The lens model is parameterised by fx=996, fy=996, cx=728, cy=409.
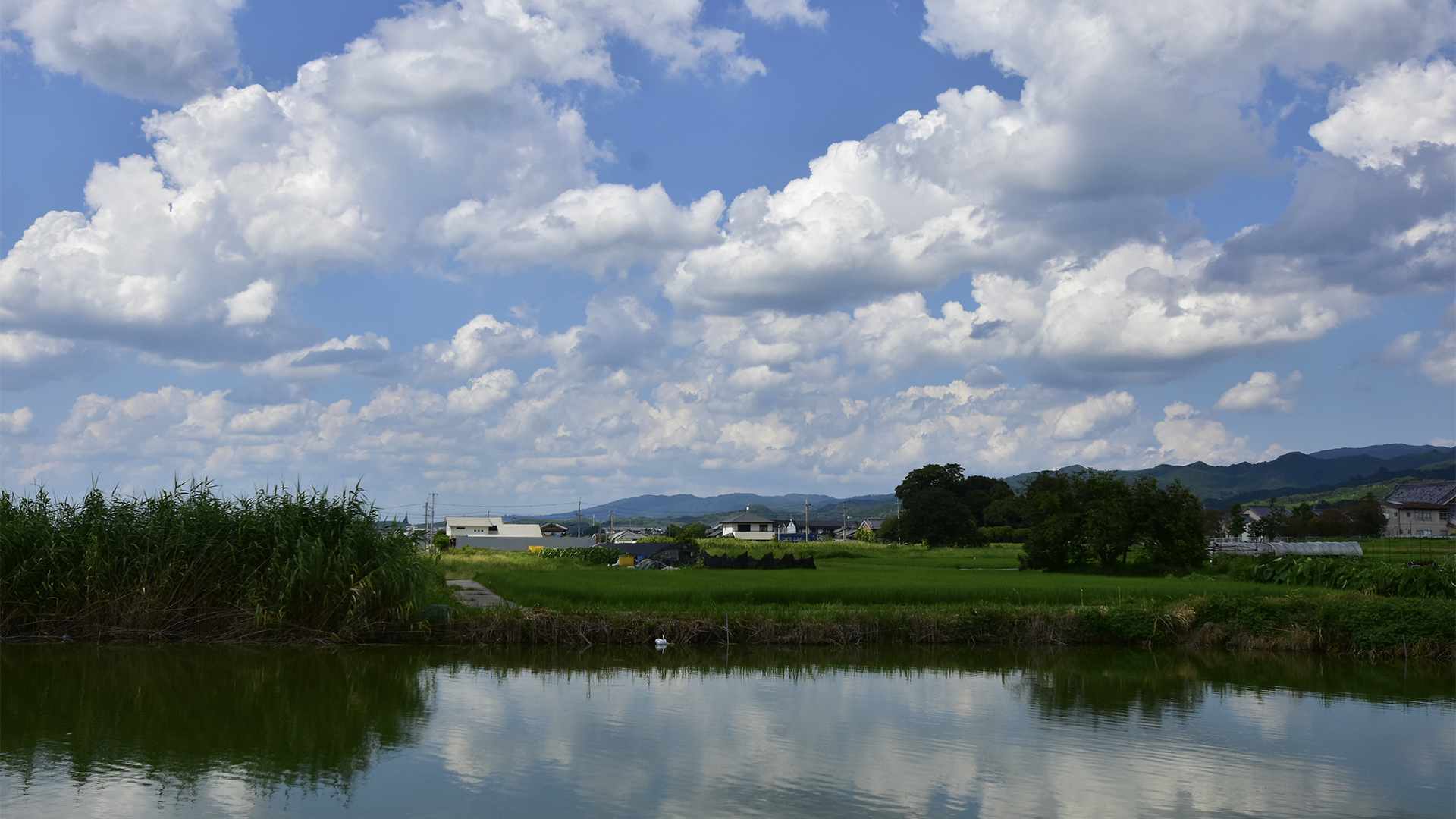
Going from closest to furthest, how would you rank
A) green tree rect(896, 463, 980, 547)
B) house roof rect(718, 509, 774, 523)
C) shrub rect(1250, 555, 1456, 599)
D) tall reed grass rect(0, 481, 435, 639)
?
1. tall reed grass rect(0, 481, 435, 639)
2. shrub rect(1250, 555, 1456, 599)
3. green tree rect(896, 463, 980, 547)
4. house roof rect(718, 509, 774, 523)

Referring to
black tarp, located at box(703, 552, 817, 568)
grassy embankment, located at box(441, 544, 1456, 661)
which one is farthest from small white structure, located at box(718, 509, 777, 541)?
grassy embankment, located at box(441, 544, 1456, 661)

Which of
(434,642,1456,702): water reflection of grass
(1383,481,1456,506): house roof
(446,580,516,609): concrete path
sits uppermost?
(1383,481,1456,506): house roof

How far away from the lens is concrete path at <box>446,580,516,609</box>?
90.2 ft

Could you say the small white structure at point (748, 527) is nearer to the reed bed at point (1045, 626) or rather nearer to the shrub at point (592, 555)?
the shrub at point (592, 555)

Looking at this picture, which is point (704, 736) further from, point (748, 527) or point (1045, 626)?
point (748, 527)

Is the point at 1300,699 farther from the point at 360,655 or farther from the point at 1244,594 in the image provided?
the point at 360,655

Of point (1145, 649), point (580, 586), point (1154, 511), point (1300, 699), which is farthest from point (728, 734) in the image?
point (1154, 511)

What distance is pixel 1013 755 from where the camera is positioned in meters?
12.6

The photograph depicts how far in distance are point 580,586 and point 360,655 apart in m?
10.4

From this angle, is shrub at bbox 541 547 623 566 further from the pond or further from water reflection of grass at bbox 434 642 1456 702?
the pond

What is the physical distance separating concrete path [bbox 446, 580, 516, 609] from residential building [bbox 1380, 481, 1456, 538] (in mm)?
98700

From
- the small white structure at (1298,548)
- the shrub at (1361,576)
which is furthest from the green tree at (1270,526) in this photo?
the shrub at (1361,576)

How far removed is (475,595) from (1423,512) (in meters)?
110

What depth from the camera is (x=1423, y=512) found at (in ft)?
346
